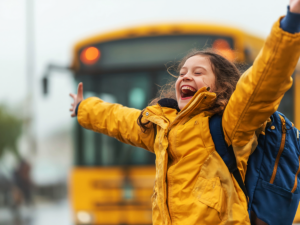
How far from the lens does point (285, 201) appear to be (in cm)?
182

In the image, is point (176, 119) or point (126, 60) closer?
point (176, 119)

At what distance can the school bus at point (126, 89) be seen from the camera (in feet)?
16.9

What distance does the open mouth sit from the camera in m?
2.07

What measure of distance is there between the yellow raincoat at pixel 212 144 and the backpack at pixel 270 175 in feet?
0.11

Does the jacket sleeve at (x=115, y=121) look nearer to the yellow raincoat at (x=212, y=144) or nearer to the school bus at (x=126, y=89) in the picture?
the yellow raincoat at (x=212, y=144)

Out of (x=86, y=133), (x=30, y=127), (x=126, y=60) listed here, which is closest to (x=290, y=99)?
(x=126, y=60)

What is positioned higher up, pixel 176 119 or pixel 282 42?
pixel 282 42

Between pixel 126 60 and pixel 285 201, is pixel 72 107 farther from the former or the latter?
pixel 126 60

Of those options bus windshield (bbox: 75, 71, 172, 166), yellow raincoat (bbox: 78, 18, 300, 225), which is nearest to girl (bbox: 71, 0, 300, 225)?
yellow raincoat (bbox: 78, 18, 300, 225)

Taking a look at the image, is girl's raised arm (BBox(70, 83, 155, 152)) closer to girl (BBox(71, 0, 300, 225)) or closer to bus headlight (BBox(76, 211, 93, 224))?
girl (BBox(71, 0, 300, 225))

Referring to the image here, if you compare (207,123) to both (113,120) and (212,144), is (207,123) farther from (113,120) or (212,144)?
(113,120)

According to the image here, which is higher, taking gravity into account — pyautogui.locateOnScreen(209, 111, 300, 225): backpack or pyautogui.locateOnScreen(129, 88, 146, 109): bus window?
pyautogui.locateOnScreen(209, 111, 300, 225): backpack

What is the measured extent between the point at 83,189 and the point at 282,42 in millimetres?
4177

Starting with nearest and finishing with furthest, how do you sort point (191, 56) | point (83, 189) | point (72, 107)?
1. point (191, 56)
2. point (72, 107)
3. point (83, 189)
